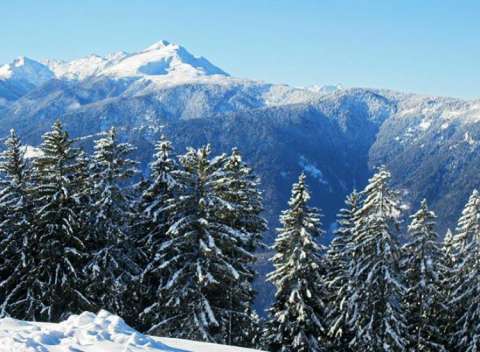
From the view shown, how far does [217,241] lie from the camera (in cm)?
2406

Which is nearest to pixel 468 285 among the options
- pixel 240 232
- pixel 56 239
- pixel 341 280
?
pixel 341 280

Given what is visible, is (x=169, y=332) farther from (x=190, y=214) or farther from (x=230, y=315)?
(x=190, y=214)

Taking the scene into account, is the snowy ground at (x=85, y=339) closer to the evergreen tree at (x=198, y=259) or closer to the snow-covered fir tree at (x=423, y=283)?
the evergreen tree at (x=198, y=259)

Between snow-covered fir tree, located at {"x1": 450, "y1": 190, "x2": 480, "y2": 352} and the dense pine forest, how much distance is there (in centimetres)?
8

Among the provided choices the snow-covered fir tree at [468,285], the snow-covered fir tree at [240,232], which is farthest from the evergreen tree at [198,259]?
the snow-covered fir tree at [468,285]

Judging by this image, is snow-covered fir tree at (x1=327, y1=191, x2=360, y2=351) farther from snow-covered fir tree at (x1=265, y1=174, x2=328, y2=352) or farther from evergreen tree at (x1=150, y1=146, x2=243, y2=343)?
evergreen tree at (x1=150, y1=146, x2=243, y2=343)

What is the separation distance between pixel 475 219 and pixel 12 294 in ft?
78.3

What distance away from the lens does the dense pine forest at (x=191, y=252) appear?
77.7 feet

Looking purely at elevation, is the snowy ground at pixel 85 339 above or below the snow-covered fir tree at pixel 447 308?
above

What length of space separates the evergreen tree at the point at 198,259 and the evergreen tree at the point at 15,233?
19.7 ft

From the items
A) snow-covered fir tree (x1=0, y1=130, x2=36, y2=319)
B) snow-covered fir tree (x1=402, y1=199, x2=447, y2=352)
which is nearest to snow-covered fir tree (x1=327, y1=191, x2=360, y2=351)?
snow-covered fir tree (x1=402, y1=199, x2=447, y2=352)

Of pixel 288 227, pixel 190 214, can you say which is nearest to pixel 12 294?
pixel 190 214

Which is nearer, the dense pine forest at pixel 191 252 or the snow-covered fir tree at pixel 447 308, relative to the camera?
the dense pine forest at pixel 191 252

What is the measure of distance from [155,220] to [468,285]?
18009 millimetres
